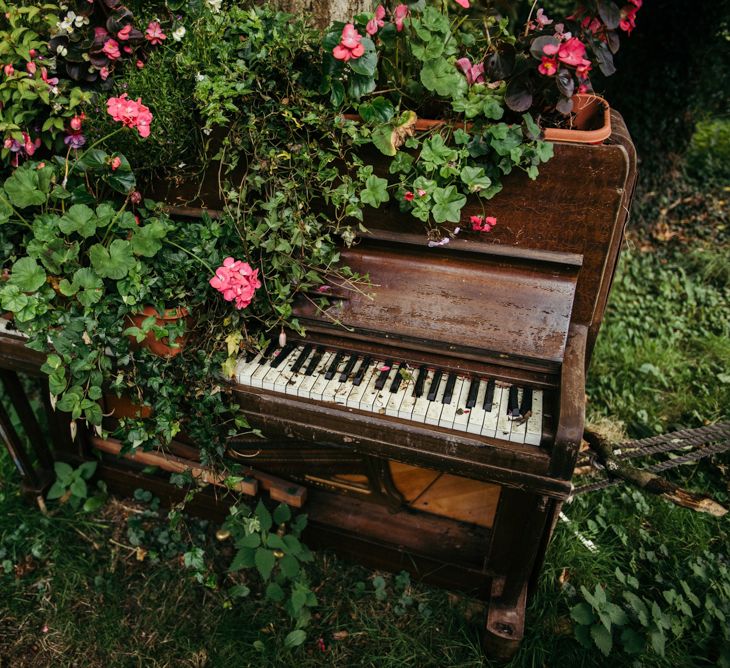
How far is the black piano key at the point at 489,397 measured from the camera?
1.90m

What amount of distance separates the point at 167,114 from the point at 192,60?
22cm

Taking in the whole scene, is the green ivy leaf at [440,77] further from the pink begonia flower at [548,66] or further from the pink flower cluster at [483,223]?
the pink flower cluster at [483,223]

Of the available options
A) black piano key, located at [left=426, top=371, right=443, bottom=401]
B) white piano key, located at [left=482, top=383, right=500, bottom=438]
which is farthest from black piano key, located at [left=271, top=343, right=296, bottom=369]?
white piano key, located at [left=482, top=383, right=500, bottom=438]

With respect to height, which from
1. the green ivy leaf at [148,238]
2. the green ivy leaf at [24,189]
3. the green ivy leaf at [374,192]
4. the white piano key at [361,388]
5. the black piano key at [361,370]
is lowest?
the white piano key at [361,388]

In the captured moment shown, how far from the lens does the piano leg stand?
2.21 meters

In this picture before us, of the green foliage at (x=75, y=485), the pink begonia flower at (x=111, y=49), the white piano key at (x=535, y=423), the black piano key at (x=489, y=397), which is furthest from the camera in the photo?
the green foliage at (x=75, y=485)

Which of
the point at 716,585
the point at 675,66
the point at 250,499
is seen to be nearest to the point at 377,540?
the point at 250,499

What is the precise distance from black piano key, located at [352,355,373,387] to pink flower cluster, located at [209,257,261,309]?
47cm

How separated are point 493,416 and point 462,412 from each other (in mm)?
100

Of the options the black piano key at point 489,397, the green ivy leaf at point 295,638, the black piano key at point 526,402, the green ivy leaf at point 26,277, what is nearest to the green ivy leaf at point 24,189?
the green ivy leaf at point 26,277

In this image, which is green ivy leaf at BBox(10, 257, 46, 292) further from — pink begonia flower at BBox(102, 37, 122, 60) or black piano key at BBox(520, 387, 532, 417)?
black piano key at BBox(520, 387, 532, 417)

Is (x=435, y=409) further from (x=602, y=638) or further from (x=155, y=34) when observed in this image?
(x=155, y=34)

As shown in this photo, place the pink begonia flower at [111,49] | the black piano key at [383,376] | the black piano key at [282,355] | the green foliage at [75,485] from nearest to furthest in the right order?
the black piano key at [383,376] < the black piano key at [282,355] < the pink begonia flower at [111,49] < the green foliage at [75,485]

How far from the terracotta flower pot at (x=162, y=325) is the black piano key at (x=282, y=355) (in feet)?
1.11
